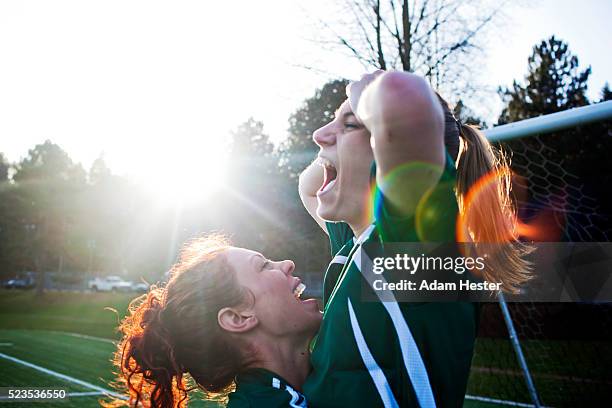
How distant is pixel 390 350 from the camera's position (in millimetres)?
1346

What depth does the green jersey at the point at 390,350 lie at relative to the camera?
1292 mm

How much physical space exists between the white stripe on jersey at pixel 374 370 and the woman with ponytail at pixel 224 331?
0.51m

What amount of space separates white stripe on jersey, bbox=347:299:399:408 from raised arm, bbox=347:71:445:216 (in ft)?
1.37

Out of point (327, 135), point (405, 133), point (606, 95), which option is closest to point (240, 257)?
point (327, 135)

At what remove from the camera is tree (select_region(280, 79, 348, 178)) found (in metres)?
20.0

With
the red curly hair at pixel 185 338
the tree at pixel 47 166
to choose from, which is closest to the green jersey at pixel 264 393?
the red curly hair at pixel 185 338

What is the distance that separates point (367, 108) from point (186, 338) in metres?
1.35

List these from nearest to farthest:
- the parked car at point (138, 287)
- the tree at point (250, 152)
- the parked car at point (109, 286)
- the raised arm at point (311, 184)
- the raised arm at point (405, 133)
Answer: the raised arm at point (405, 133)
the raised arm at point (311, 184)
the tree at point (250, 152)
the parked car at point (109, 286)
the parked car at point (138, 287)

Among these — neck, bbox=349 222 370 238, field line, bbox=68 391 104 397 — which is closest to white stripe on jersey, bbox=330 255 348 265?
neck, bbox=349 222 370 238

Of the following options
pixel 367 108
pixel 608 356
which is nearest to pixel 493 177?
pixel 367 108

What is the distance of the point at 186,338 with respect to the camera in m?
2.06

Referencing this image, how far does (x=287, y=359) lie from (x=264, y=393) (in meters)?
0.19

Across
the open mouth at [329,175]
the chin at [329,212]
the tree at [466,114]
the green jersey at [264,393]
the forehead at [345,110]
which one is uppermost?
the tree at [466,114]

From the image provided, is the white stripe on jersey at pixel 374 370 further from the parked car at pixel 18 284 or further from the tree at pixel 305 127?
the parked car at pixel 18 284
